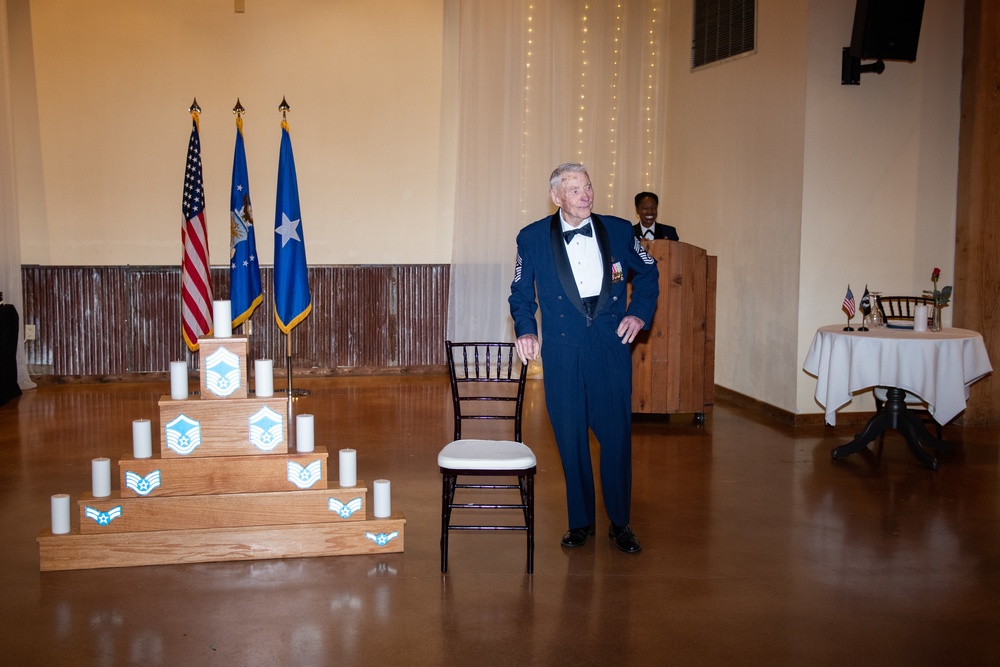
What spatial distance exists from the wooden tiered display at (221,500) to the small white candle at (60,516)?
0.03 m

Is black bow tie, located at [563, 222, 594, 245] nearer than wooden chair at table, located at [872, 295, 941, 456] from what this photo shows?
Yes

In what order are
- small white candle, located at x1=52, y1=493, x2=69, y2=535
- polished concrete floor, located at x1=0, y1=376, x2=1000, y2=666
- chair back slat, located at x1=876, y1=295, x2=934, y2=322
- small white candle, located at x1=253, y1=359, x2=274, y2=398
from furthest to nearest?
chair back slat, located at x1=876, y1=295, x2=934, y2=322 → small white candle, located at x1=253, y1=359, x2=274, y2=398 → small white candle, located at x1=52, y1=493, x2=69, y2=535 → polished concrete floor, located at x1=0, y1=376, x2=1000, y2=666

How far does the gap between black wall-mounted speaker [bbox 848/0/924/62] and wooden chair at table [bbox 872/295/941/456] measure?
1.53m

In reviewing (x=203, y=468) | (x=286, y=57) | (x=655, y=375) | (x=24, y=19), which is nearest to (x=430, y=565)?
(x=203, y=468)

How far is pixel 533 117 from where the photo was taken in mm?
8633

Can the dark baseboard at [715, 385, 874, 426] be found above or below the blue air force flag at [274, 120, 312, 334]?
below

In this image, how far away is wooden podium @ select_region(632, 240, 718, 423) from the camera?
649 cm

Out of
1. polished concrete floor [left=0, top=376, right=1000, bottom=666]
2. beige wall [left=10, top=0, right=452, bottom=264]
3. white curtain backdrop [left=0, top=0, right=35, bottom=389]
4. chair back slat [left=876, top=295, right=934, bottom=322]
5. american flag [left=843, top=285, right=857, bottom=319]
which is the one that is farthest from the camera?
beige wall [left=10, top=0, right=452, bottom=264]

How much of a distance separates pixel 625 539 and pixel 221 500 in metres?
1.64

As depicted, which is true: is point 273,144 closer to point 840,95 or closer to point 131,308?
point 131,308

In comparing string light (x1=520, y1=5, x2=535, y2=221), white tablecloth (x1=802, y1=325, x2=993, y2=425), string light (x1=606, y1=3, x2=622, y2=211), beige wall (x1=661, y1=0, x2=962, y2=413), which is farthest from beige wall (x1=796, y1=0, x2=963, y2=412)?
string light (x1=520, y1=5, x2=535, y2=221)

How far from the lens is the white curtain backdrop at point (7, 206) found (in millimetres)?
7520

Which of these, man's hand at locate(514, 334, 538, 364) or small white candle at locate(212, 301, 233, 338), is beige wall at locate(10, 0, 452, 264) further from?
man's hand at locate(514, 334, 538, 364)

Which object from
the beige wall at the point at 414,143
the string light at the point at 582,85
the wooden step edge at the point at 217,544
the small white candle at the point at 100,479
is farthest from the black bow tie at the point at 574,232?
the string light at the point at 582,85
